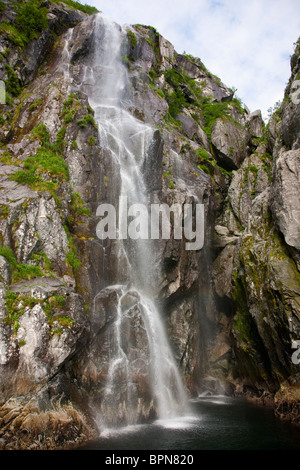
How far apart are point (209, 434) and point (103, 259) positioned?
384 inches

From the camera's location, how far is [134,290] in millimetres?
18438

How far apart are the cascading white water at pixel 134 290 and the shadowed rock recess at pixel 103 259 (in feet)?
0.54

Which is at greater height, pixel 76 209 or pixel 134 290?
pixel 76 209

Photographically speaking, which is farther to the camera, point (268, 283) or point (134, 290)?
point (134, 290)

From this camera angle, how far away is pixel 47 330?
12.6 metres

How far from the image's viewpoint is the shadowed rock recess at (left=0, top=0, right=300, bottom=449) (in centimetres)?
1255

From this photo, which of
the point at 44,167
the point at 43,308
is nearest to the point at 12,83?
the point at 44,167

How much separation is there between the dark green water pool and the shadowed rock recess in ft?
3.25

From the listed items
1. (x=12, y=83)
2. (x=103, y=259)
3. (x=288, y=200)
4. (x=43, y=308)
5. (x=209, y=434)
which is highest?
(x=12, y=83)

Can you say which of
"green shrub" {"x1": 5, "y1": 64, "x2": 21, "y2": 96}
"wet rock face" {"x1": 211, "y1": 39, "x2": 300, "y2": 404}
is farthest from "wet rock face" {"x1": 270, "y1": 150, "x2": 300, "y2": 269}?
"green shrub" {"x1": 5, "y1": 64, "x2": 21, "y2": 96}

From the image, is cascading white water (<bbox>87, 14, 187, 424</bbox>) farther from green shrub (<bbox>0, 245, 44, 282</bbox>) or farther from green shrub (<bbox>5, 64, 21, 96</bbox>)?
green shrub (<bbox>5, 64, 21, 96</bbox>)

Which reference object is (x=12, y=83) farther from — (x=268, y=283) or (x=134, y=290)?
(x=268, y=283)

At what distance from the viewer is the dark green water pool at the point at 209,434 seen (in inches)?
466
